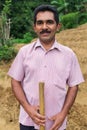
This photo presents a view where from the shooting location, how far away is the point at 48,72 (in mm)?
2359

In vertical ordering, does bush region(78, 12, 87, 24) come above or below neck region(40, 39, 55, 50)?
below

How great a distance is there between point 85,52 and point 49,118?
162 inches

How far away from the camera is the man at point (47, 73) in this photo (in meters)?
2.36

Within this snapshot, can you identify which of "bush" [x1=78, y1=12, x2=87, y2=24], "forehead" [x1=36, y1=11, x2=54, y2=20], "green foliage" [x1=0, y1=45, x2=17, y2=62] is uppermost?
"forehead" [x1=36, y1=11, x2=54, y2=20]

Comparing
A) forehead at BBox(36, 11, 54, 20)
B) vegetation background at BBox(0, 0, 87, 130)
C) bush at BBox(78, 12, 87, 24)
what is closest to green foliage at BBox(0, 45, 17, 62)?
vegetation background at BBox(0, 0, 87, 130)

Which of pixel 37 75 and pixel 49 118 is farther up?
pixel 37 75

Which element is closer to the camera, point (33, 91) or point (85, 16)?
point (33, 91)

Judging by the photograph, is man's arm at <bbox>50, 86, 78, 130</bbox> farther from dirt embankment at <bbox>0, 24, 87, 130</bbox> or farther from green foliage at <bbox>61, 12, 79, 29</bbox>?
green foliage at <bbox>61, 12, 79, 29</bbox>

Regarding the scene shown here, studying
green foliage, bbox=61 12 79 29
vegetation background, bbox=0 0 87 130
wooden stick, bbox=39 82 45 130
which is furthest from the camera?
green foliage, bbox=61 12 79 29

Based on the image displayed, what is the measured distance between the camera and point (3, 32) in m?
6.49

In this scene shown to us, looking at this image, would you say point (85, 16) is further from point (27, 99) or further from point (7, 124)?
point (27, 99)

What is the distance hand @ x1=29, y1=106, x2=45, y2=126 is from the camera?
2283 mm

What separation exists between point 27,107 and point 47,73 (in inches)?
9.5

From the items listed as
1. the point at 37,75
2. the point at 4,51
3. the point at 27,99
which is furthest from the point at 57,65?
the point at 4,51
